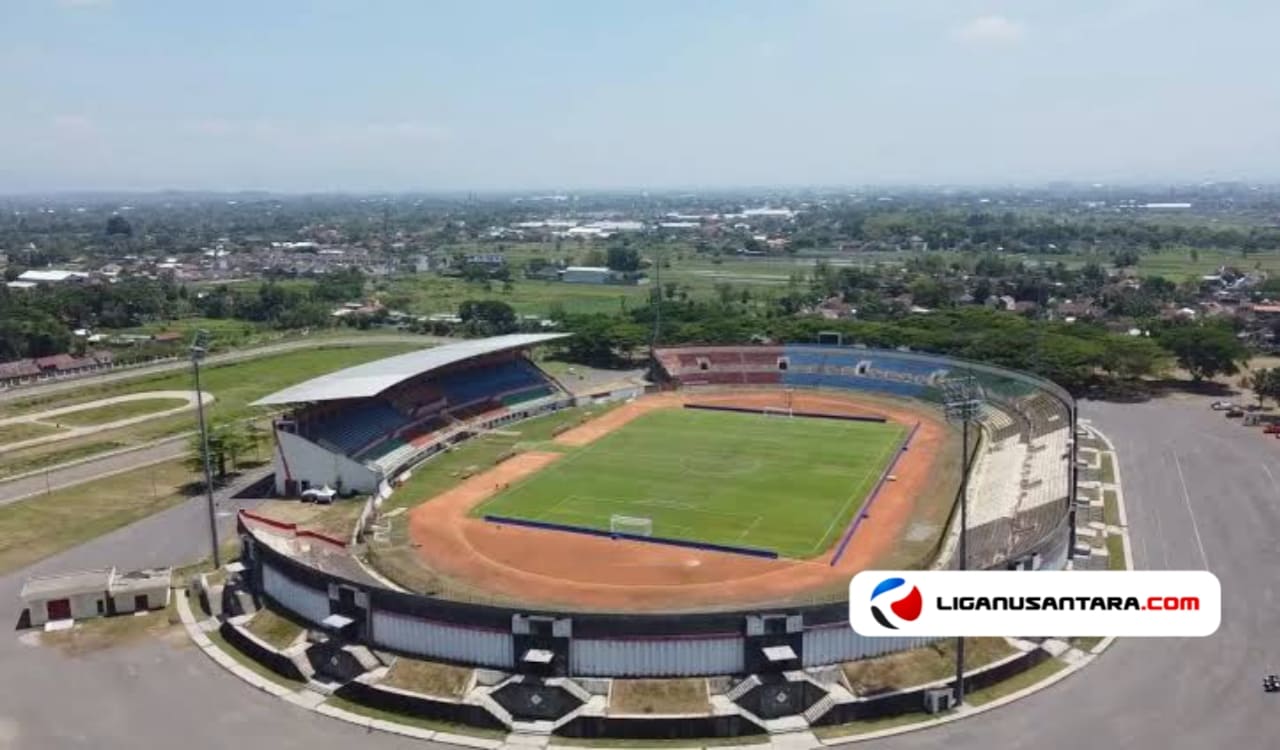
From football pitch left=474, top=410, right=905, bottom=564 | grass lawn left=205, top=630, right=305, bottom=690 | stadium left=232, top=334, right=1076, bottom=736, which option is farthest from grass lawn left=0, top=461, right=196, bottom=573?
football pitch left=474, top=410, right=905, bottom=564

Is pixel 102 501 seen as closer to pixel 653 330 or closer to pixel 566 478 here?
pixel 566 478

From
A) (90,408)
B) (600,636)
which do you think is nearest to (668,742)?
(600,636)

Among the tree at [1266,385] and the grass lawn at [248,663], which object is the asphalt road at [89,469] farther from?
the tree at [1266,385]

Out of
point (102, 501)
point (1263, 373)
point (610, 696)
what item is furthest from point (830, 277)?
point (610, 696)

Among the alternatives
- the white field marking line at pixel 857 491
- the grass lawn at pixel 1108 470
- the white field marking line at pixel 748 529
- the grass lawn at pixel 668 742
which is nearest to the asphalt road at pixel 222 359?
the white field marking line at pixel 857 491

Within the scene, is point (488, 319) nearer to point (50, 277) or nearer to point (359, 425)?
point (359, 425)
